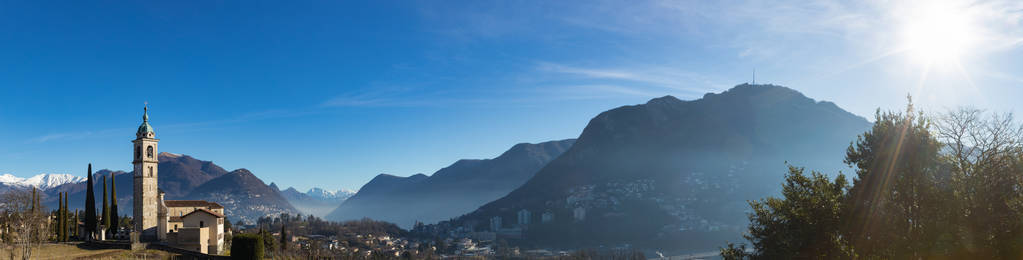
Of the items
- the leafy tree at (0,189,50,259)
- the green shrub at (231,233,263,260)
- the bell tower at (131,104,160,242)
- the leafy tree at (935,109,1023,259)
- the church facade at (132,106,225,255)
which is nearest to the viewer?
the leafy tree at (935,109,1023,259)

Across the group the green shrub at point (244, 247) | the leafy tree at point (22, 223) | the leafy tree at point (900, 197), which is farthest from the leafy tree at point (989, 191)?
the leafy tree at point (22, 223)

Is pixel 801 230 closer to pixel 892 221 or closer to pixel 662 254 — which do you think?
pixel 892 221

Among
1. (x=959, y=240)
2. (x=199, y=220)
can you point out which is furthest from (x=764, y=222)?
(x=199, y=220)

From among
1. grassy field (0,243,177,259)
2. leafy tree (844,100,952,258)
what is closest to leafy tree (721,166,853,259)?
leafy tree (844,100,952,258)

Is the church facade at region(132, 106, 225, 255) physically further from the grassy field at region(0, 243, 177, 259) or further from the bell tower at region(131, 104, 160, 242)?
the grassy field at region(0, 243, 177, 259)

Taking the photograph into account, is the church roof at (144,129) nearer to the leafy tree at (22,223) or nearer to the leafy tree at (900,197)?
the leafy tree at (22,223)

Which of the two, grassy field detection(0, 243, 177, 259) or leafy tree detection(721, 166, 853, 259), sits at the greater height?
leafy tree detection(721, 166, 853, 259)
